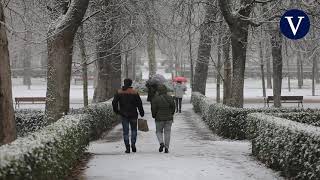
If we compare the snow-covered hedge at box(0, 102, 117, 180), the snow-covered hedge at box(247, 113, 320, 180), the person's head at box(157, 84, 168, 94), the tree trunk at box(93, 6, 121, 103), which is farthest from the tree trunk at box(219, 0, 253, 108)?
the snow-covered hedge at box(0, 102, 117, 180)

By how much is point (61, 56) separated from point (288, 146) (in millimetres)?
8038

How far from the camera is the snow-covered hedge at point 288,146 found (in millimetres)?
7777

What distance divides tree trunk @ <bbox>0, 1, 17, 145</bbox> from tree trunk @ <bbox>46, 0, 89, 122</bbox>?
3239 mm

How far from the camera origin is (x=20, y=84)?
8094 cm

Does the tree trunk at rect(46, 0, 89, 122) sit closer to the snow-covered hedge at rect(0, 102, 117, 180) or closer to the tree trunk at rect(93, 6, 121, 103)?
the snow-covered hedge at rect(0, 102, 117, 180)

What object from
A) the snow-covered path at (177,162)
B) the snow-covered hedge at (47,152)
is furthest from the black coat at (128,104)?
the snow-covered path at (177,162)

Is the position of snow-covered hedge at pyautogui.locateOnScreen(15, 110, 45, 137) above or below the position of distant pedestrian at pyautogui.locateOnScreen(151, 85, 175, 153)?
below

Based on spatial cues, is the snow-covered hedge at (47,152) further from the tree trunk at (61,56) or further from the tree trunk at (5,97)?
the tree trunk at (61,56)

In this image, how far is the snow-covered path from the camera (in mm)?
9469

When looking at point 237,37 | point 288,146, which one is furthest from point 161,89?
point 237,37

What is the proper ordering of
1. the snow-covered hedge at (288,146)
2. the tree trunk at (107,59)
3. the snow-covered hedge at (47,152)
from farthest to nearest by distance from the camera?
the tree trunk at (107,59)
the snow-covered hedge at (288,146)
the snow-covered hedge at (47,152)

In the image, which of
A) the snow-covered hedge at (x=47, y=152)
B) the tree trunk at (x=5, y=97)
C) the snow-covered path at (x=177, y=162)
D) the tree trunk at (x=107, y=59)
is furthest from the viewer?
the tree trunk at (x=107, y=59)

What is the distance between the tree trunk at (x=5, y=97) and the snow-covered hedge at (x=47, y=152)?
1.38m

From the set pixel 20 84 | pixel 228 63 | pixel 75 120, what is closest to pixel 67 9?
pixel 75 120
